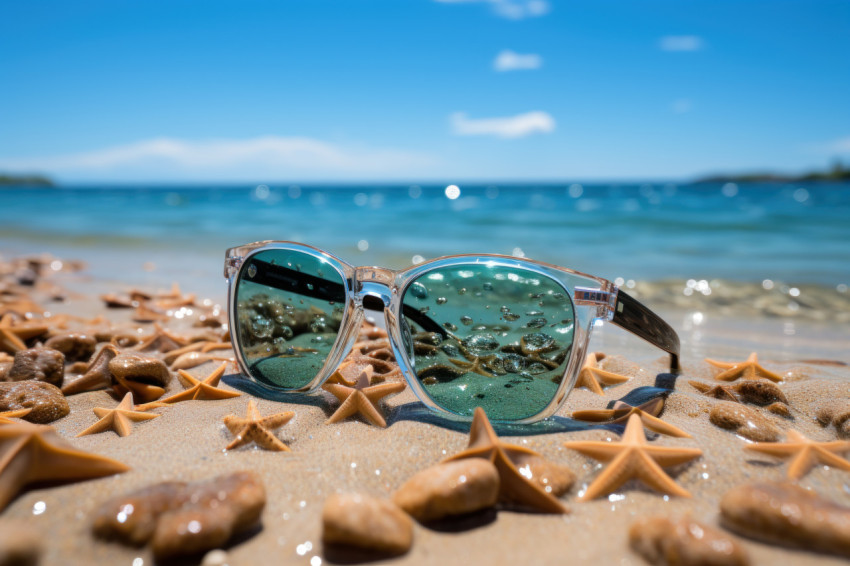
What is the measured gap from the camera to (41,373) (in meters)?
2.89

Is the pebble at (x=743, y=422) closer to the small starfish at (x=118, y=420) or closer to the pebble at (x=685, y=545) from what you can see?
the pebble at (x=685, y=545)

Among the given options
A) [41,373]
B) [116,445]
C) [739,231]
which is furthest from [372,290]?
[739,231]

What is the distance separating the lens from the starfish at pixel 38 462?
1.54 metres

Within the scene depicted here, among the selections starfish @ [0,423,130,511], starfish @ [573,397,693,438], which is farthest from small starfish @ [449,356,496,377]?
starfish @ [0,423,130,511]

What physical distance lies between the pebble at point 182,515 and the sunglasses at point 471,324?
3.47ft

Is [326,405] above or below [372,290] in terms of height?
below

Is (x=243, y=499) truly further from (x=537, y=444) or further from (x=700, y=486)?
(x=700, y=486)

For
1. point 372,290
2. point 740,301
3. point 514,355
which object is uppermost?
point 372,290

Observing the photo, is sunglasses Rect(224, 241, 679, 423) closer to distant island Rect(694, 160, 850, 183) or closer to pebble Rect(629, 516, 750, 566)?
pebble Rect(629, 516, 750, 566)

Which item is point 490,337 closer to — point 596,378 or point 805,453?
point 596,378

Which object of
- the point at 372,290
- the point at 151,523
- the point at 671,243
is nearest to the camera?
the point at 151,523

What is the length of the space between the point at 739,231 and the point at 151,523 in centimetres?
1529

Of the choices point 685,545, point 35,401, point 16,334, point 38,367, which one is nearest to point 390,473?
point 685,545


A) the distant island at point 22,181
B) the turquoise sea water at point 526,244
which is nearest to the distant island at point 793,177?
the turquoise sea water at point 526,244
